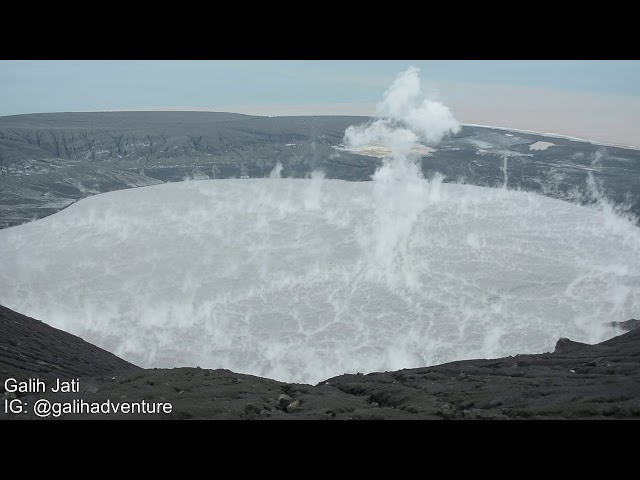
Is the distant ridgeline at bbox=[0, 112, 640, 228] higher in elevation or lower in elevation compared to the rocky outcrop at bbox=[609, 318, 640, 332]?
higher

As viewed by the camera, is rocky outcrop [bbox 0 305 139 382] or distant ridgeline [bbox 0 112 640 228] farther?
distant ridgeline [bbox 0 112 640 228]

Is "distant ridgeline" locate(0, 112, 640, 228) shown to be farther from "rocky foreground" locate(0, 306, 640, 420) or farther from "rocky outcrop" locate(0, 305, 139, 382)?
"rocky foreground" locate(0, 306, 640, 420)

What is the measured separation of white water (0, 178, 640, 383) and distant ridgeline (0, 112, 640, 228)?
12.8ft

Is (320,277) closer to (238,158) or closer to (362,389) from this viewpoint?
(362,389)

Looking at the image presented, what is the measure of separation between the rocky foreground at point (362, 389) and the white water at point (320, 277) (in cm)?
771

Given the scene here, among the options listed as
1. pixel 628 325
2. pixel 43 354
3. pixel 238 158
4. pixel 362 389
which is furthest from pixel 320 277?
pixel 238 158

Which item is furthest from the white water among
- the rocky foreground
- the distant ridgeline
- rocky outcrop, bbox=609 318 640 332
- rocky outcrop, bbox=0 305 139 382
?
the rocky foreground

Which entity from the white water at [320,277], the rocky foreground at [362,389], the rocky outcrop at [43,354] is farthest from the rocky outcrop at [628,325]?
the rocky outcrop at [43,354]

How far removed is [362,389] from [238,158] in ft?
175

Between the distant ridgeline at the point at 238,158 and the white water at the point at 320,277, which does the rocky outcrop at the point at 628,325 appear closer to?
the white water at the point at 320,277

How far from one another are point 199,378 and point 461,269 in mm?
23938

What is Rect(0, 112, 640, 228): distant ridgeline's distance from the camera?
5428 cm

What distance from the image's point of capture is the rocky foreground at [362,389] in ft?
34.0
